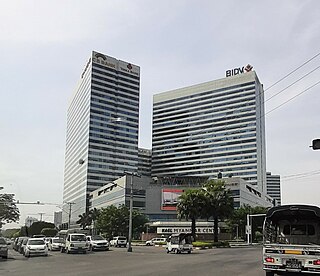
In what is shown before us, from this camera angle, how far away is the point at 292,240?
657 inches

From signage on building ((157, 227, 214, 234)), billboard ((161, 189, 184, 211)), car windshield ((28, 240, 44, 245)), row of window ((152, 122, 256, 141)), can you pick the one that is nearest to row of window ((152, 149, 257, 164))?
row of window ((152, 122, 256, 141))

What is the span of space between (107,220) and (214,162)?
307 ft

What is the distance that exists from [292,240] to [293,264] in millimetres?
1949

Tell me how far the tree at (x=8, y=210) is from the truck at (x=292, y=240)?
57.2m

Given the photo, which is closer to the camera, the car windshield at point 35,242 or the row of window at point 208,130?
the car windshield at point 35,242

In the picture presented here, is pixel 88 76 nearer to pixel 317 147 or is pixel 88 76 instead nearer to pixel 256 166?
pixel 256 166

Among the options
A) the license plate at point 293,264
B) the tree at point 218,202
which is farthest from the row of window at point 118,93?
the license plate at point 293,264

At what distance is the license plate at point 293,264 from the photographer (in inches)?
581

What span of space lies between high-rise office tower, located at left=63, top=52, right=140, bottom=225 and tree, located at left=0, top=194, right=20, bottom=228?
3149 inches

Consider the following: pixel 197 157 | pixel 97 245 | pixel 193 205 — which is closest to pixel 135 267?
pixel 97 245

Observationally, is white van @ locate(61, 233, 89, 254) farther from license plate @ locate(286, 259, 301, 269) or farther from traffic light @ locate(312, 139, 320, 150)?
license plate @ locate(286, 259, 301, 269)

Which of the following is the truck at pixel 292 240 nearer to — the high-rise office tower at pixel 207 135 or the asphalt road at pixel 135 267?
the asphalt road at pixel 135 267

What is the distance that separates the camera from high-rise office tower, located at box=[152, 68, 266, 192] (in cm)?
12488

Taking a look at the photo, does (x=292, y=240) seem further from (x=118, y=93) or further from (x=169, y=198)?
(x=118, y=93)
